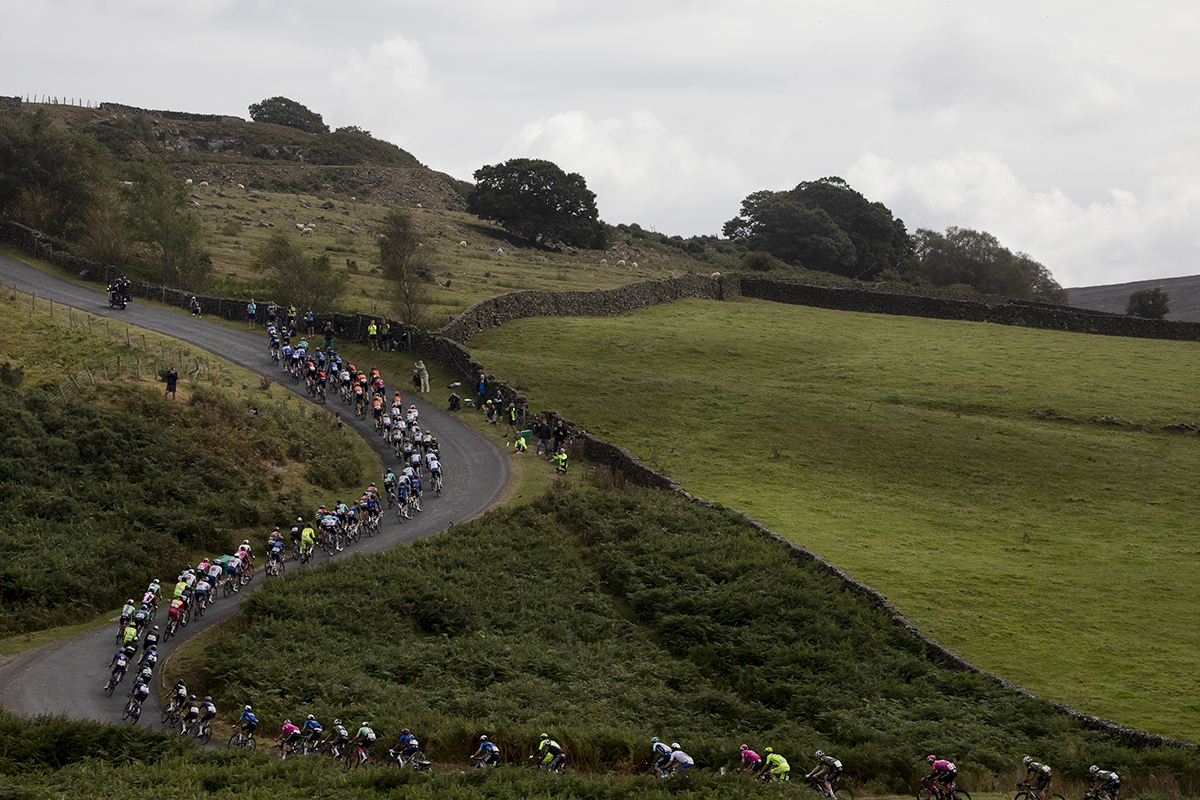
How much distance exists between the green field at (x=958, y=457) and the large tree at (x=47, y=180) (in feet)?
104

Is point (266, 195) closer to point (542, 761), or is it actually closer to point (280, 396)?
point (280, 396)

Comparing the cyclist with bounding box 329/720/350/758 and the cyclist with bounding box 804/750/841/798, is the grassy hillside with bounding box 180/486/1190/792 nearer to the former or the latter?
the cyclist with bounding box 329/720/350/758

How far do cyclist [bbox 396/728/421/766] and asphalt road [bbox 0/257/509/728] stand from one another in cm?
489

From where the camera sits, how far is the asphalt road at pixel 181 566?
2244 centimetres

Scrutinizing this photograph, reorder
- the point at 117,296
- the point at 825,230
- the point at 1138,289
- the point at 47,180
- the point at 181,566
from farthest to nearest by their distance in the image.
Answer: the point at 1138,289, the point at 825,230, the point at 47,180, the point at 117,296, the point at 181,566

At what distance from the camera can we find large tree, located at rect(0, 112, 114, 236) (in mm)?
68562

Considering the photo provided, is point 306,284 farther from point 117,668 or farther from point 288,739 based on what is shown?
point 288,739

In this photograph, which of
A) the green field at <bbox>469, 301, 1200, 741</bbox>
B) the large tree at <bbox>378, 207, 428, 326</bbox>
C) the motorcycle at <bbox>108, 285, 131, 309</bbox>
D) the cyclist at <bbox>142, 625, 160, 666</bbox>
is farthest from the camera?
the large tree at <bbox>378, 207, 428, 326</bbox>

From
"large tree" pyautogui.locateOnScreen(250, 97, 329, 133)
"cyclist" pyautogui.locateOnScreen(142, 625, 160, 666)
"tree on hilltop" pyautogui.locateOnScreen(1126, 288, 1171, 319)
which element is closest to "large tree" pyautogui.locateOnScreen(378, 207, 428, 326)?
"cyclist" pyautogui.locateOnScreen(142, 625, 160, 666)

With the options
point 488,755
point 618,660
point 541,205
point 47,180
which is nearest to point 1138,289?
point 541,205

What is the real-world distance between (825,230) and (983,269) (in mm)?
18240

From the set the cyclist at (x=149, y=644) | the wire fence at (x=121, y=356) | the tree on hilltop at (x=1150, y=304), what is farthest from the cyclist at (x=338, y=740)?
the tree on hilltop at (x=1150, y=304)

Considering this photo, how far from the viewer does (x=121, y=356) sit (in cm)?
4422

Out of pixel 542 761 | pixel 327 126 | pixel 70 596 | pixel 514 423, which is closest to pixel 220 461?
pixel 70 596
